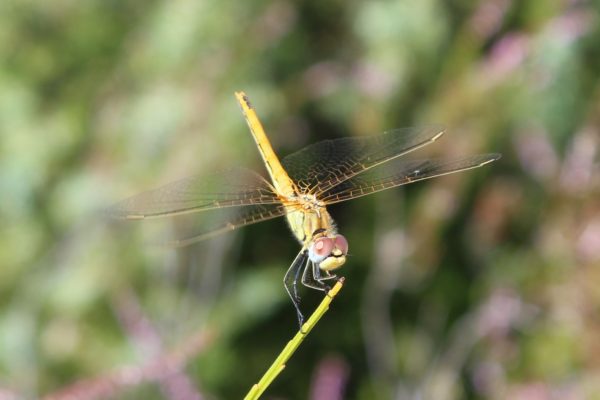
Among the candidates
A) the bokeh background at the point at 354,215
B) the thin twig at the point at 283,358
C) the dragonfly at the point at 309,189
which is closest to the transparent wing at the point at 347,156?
the dragonfly at the point at 309,189

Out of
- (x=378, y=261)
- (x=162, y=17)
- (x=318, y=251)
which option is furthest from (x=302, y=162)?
(x=162, y=17)

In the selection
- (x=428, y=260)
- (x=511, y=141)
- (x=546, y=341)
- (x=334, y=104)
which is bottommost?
(x=546, y=341)

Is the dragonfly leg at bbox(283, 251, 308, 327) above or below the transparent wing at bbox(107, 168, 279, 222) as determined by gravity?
below

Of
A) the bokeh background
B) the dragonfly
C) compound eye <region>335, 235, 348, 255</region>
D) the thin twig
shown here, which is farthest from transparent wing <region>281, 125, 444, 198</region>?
the bokeh background

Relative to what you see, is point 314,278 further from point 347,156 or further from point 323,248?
point 347,156

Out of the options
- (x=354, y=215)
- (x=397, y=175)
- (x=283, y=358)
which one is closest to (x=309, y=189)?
(x=397, y=175)

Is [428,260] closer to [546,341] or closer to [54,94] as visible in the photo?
[546,341]

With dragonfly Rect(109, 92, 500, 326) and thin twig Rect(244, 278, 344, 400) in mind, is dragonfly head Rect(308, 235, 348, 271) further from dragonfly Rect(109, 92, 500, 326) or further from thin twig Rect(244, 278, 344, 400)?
thin twig Rect(244, 278, 344, 400)

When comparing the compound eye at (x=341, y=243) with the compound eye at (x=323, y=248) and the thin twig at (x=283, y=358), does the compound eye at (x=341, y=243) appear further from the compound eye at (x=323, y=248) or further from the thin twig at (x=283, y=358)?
the thin twig at (x=283, y=358)

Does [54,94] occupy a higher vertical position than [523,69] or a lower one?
higher
